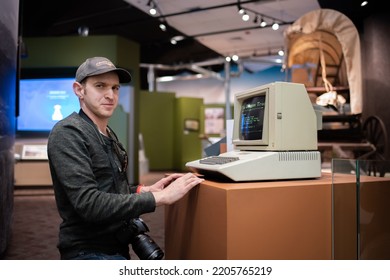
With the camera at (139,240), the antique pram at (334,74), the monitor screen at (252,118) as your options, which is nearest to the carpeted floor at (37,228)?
the camera at (139,240)

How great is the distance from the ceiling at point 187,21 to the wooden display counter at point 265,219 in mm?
3573

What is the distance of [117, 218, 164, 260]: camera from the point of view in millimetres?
1302

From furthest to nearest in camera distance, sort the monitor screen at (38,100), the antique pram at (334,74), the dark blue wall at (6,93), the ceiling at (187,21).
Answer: the ceiling at (187,21) < the antique pram at (334,74) < the monitor screen at (38,100) < the dark blue wall at (6,93)

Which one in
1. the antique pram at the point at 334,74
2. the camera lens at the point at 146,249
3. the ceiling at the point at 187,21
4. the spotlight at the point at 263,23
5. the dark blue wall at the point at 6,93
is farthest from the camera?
the spotlight at the point at 263,23

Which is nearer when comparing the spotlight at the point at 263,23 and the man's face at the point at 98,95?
the man's face at the point at 98,95

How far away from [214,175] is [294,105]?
41 cm

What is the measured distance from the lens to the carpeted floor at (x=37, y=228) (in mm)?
2771

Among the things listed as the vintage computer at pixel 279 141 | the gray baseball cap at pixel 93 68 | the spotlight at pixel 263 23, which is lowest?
the vintage computer at pixel 279 141

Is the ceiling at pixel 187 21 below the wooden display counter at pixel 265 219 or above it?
above

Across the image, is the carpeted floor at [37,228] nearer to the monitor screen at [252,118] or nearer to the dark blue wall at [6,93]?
the dark blue wall at [6,93]
